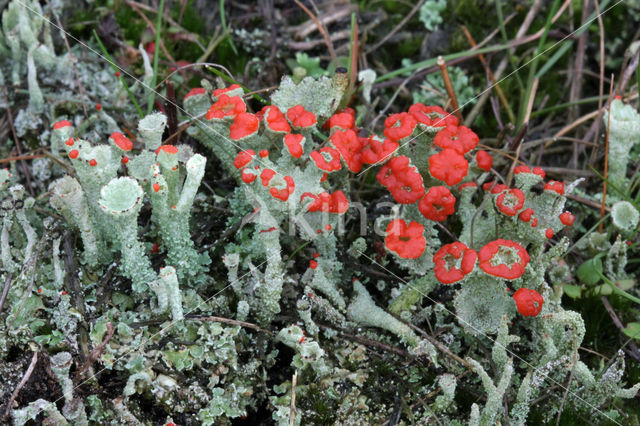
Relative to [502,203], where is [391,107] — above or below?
below

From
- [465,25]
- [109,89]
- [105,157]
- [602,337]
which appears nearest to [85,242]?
[105,157]

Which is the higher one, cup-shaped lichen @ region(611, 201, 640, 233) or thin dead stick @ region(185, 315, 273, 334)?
cup-shaped lichen @ region(611, 201, 640, 233)

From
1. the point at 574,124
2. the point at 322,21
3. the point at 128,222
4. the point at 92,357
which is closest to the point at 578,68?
the point at 574,124

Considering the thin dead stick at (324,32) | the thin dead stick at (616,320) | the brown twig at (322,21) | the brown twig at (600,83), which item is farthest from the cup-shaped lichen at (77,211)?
the brown twig at (600,83)

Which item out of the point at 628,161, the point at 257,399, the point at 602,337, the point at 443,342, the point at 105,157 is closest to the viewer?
the point at 105,157

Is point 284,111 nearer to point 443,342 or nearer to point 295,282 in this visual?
point 295,282

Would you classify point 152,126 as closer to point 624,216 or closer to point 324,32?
point 324,32

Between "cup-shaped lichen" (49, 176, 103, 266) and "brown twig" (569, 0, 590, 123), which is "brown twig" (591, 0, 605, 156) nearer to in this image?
"brown twig" (569, 0, 590, 123)

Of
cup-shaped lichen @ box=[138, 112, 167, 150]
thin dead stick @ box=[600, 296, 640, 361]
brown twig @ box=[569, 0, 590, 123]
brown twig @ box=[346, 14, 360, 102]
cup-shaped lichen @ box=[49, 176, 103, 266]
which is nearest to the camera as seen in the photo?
cup-shaped lichen @ box=[49, 176, 103, 266]

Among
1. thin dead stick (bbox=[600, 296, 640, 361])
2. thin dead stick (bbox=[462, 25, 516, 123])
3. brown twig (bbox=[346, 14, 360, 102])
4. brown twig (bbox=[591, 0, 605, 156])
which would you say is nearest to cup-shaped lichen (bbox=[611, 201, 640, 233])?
thin dead stick (bbox=[600, 296, 640, 361])
